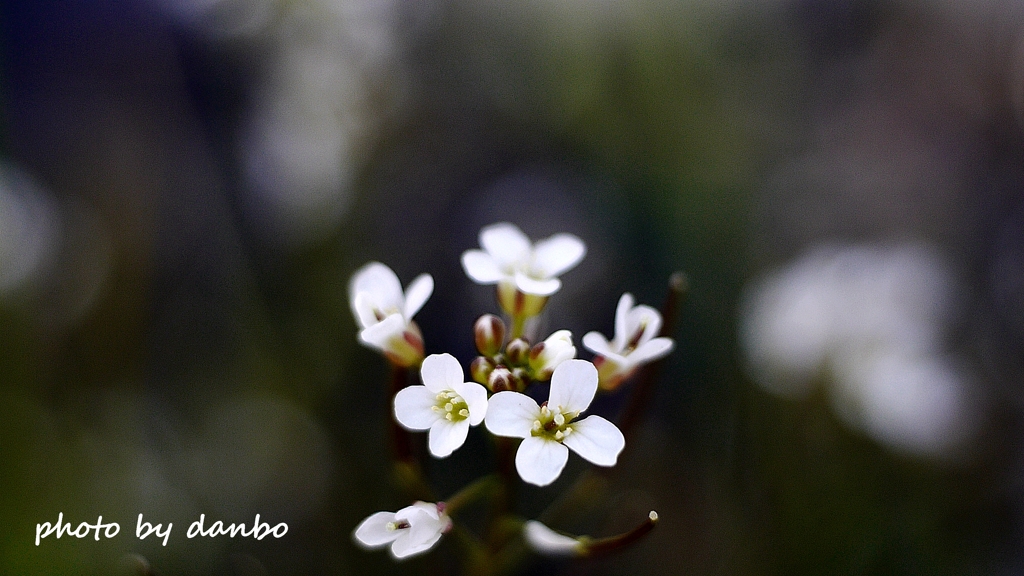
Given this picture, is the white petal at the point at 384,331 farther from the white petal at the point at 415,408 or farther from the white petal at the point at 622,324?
the white petal at the point at 622,324

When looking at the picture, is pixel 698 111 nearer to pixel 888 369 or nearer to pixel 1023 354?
pixel 888 369

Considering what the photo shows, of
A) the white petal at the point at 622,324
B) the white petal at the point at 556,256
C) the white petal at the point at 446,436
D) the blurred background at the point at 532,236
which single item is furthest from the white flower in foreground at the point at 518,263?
the blurred background at the point at 532,236

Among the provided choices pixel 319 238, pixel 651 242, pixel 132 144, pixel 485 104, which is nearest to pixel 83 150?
pixel 132 144

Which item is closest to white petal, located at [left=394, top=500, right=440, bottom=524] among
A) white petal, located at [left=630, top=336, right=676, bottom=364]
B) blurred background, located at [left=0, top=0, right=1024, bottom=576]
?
white petal, located at [left=630, top=336, right=676, bottom=364]

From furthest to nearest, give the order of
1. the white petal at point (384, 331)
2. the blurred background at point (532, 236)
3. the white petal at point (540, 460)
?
1. the blurred background at point (532, 236)
2. the white petal at point (384, 331)
3. the white petal at point (540, 460)

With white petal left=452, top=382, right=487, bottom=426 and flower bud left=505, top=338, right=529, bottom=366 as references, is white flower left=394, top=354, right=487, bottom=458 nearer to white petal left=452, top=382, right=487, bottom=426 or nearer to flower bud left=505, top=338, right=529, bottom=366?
white petal left=452, top=382, right=487, bottom=426
